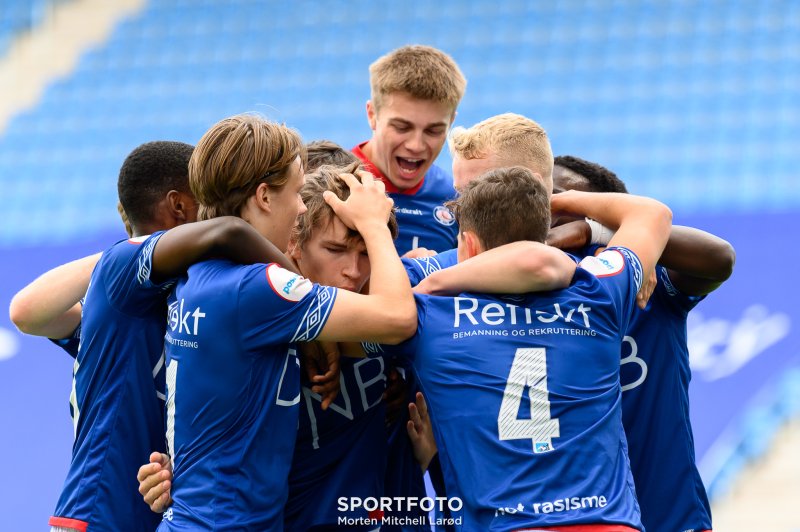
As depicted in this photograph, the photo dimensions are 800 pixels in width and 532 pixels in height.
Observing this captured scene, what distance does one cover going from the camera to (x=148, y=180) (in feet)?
12.6

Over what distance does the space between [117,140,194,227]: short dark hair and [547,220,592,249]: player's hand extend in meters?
1.35

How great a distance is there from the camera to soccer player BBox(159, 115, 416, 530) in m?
3.16

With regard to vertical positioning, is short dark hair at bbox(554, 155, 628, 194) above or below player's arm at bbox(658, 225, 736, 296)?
above

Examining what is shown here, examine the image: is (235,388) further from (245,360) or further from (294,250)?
(294,250)

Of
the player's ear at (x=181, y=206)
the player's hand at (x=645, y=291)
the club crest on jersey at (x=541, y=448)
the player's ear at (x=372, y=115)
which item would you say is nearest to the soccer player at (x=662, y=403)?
the player's hand at (x=645, y=291)

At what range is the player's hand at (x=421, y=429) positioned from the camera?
3822 mm

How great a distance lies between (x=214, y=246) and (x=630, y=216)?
4.61 ft

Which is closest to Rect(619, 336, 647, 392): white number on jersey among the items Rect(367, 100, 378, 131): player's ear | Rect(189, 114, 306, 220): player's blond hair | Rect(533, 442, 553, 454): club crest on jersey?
Rect(533, 442, 553, 454): club crest on jersey

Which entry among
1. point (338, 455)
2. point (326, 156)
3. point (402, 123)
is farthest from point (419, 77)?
point (338, 455)

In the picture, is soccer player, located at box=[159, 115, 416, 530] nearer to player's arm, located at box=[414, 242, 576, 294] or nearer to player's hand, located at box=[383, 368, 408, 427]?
player's arm, located at box=[414, 242, 576, 294]

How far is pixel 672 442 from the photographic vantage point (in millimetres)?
3803

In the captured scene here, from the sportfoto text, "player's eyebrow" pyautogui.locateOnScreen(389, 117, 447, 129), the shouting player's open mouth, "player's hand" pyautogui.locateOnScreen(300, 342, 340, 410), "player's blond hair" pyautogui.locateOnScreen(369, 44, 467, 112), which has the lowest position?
the sportfoto text

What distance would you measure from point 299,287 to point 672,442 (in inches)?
60.2

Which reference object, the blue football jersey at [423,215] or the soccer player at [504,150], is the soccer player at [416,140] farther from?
the soccer player at [504,150]
